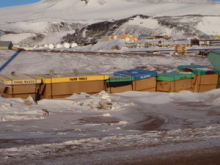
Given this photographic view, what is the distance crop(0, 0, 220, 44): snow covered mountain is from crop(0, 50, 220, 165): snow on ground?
85067 mm

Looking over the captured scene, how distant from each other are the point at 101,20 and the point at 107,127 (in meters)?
129

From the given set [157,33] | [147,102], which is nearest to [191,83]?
[147,102]

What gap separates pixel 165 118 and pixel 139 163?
4.62 m

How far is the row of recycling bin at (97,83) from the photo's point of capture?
11070mm

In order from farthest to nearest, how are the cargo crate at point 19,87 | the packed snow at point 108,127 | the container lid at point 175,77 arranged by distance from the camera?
the container lid at point 175,77
the cargo crate at point 19,87
the packed snow at point 108,127

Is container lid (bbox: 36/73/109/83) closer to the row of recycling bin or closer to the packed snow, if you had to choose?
the row of recycling bin

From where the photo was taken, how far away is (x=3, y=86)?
1105cm

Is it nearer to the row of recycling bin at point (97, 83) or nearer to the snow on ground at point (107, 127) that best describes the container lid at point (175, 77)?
the row of recycling bin at point (97, 83)

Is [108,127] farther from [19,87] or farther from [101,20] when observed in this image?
[101,20]

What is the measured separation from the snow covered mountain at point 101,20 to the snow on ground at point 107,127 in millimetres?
85067

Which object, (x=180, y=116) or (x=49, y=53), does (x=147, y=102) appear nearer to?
(x=180, y=116)

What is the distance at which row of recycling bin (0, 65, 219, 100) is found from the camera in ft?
36.3

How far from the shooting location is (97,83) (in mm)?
12789

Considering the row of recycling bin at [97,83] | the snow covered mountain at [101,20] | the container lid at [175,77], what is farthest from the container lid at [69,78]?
the snow covered mountain at [101,20]
